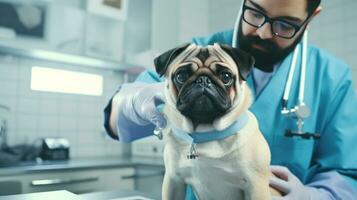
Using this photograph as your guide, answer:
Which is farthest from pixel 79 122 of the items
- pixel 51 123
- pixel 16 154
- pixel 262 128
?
pixel 262 128

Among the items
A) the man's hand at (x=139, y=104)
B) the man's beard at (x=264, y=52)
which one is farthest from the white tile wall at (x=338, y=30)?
the man's hand at (x=139, y=104)

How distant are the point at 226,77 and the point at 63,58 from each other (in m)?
1.72

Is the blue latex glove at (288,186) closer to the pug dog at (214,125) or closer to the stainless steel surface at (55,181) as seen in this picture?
the pug dog at (214,125)

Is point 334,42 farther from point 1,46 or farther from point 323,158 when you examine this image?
point 1,46

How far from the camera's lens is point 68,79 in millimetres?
2062

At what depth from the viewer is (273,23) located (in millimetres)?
466

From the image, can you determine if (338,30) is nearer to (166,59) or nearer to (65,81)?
(65,81)

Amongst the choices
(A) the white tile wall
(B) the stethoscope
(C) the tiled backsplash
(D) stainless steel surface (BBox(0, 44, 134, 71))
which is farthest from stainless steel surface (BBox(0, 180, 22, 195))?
(A) the white tile wall

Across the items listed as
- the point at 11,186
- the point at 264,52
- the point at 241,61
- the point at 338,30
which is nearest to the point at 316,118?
the point at 264,52

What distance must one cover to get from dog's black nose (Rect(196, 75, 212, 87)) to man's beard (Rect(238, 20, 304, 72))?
7.6 inches

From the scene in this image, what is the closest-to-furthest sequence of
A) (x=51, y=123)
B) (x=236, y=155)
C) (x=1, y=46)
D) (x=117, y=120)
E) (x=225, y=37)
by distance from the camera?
(x=236, y=155), (x=117, y=120), (x=225, y=37), (x=1, y=46), (x=51, y=123)

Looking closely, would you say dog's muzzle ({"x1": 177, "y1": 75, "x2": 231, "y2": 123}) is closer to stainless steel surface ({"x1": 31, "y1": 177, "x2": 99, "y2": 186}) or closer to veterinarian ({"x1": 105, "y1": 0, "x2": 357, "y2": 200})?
veterinarian ({"x1": 105, "y1": 0, "x2": 357, "y2": 200})

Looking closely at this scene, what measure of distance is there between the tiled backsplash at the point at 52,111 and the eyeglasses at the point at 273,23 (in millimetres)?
1691

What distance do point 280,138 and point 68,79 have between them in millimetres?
1719
